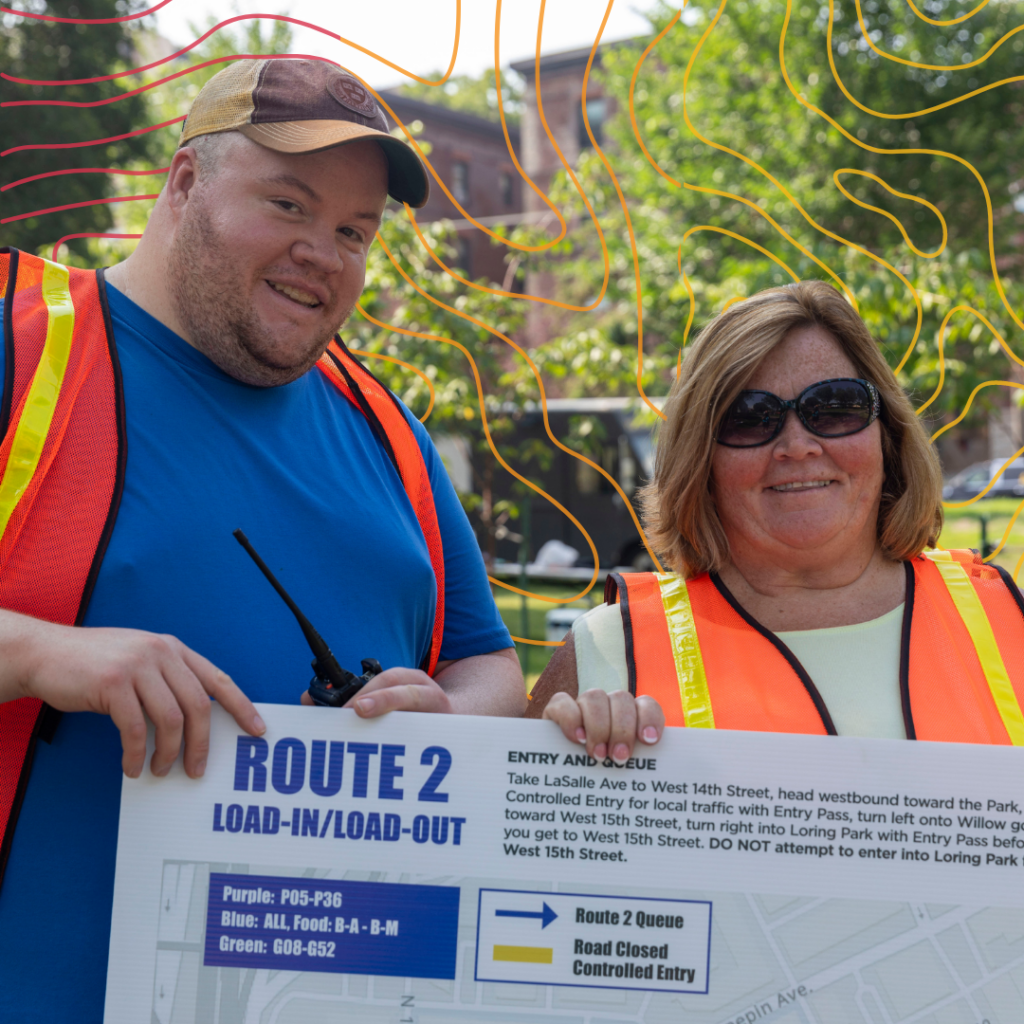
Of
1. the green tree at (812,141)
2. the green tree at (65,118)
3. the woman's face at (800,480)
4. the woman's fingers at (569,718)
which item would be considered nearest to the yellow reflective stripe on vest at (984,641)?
the woman's face at (800,480)

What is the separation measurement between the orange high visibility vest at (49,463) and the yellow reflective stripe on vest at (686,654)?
1.06m

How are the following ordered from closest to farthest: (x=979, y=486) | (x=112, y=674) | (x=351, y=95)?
(x=112, y=674) → (x=351, y=95) → (x=979, y=486)

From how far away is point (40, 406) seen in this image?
1.48 meters

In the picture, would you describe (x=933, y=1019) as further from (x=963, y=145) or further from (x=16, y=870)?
(x=963, y=145)

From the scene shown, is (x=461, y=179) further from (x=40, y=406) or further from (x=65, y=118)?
(x=40, y=406)

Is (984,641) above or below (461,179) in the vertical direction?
below

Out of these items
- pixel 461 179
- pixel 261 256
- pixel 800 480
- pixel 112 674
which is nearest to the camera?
pixel 112 674

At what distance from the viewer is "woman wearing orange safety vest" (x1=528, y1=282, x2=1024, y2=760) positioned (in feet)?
6.01

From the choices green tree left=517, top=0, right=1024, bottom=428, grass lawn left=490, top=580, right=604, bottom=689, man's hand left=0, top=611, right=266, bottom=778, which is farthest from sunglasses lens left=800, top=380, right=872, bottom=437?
green tree left=517, top=0, right=1024, bottom=428

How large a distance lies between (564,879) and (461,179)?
36.5 metres

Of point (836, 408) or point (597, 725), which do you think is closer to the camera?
point (597, 725)

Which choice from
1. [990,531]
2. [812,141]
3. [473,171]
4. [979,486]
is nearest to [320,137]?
[812,141]

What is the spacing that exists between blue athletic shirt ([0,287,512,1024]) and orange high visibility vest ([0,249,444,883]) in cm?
3

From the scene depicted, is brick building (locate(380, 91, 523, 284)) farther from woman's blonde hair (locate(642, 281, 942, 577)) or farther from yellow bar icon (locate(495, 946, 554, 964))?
yellow bar icon (locate(495, 946, 554, 964))
